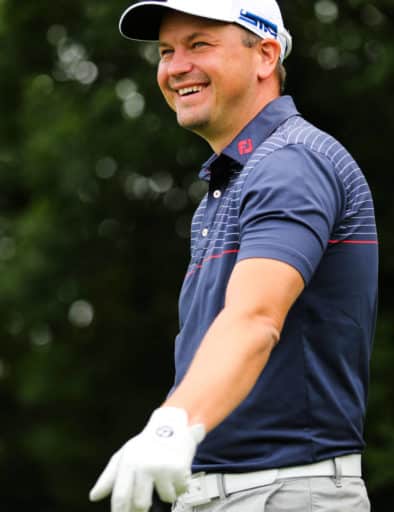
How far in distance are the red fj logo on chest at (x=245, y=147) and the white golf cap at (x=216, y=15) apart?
1.13ft

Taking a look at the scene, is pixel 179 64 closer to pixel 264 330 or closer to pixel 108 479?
pixel 264 330

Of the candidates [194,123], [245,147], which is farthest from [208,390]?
[194,123]

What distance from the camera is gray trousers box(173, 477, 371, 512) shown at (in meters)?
2.84

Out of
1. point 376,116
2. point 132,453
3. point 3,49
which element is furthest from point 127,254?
point 132,453

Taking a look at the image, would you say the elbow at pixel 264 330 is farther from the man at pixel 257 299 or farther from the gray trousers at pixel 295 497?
the gray trousers at pixel 295 497

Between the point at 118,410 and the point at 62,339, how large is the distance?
3.83 feet

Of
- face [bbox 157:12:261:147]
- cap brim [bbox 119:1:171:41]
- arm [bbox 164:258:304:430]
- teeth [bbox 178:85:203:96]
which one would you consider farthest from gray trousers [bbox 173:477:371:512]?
cap brim [bbox 119:1:171:41]

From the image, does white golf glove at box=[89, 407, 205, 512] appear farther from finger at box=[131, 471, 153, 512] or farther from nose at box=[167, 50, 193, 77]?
nose at box=[167, 50, 193, 77]

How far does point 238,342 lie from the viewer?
235 centimetres

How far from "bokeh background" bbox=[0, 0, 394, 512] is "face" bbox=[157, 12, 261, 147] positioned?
295 inches

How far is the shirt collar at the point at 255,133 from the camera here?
3111mm

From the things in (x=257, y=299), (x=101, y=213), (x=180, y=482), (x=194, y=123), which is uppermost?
(x=194, y=123)

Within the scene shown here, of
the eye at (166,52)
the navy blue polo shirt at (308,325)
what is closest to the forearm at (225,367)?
the navy blue polo shirt at (308,325)

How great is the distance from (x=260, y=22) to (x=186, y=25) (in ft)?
0.73
